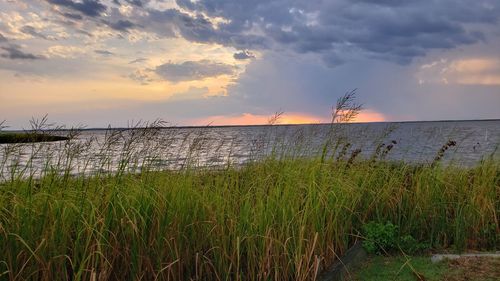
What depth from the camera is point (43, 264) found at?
4.04m

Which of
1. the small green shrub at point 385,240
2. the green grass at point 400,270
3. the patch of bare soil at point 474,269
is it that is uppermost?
the small green shrub at point 385,240

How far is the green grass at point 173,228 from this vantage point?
14.0ft

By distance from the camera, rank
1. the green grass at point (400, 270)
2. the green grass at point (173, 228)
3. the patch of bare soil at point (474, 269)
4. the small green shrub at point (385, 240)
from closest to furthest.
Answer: the green grass at point (173, 228), the patch of bare soil at point (474, 269), the green grass at point (400, 270), the small green shrub at point (385, 240)

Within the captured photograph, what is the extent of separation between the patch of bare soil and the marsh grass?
0.63 metres

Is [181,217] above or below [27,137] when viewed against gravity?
below

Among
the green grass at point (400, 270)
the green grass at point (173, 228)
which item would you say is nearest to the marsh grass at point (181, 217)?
the green grass at point (173, 228)

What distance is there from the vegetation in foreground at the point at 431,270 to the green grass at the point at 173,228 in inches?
18.2

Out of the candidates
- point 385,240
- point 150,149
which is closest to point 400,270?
point 385,240

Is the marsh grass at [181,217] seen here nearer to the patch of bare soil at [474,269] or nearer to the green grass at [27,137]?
the green grass at [27,137]

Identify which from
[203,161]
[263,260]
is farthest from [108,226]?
[203,161]

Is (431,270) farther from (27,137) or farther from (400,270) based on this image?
(27,137)

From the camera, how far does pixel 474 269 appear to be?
524cm

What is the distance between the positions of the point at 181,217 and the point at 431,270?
10.1 ft

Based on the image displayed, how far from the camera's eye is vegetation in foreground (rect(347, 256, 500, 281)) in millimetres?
5074
